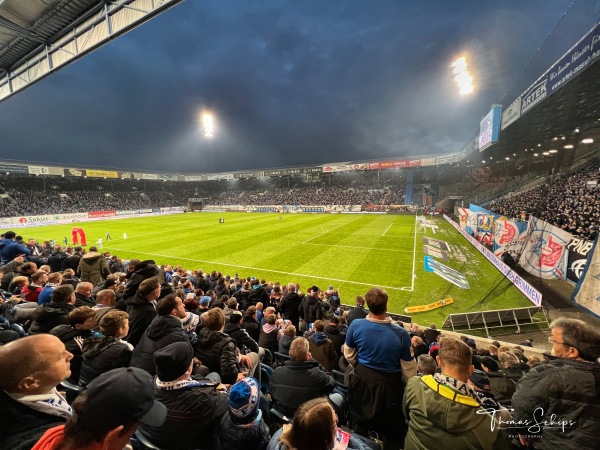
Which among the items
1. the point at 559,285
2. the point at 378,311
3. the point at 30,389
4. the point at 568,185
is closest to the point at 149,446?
the point at 30,389

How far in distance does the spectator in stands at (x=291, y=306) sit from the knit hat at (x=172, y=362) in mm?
5770

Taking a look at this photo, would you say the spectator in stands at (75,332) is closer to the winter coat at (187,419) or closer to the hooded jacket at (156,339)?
the hooded jacket at (156,339)


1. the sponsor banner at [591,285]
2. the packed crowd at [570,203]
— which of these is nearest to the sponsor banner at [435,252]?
the packed crowd at [570,203]

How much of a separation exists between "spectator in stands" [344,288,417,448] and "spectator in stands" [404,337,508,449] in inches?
22.5

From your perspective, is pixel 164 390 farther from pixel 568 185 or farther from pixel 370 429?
pixel 568 185

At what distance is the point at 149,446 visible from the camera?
2361 mm

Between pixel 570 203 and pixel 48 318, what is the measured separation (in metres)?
27.8

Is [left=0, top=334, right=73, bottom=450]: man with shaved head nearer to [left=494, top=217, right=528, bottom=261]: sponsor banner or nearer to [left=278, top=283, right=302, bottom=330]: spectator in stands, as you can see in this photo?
[left=278, top=283, right=302, bottom=330]: spectator in stands

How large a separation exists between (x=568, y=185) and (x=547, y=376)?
2916cm

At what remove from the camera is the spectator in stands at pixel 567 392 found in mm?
2057

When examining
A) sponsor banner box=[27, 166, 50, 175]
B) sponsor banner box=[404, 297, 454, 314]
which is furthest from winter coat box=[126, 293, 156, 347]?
sponsor banner box=[27, 166, 50, 175]

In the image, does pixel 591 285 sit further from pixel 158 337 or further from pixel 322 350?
pixel 158 337

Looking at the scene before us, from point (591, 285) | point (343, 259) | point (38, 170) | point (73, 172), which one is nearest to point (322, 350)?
point (591, 285)

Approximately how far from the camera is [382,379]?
2906 millimetres
